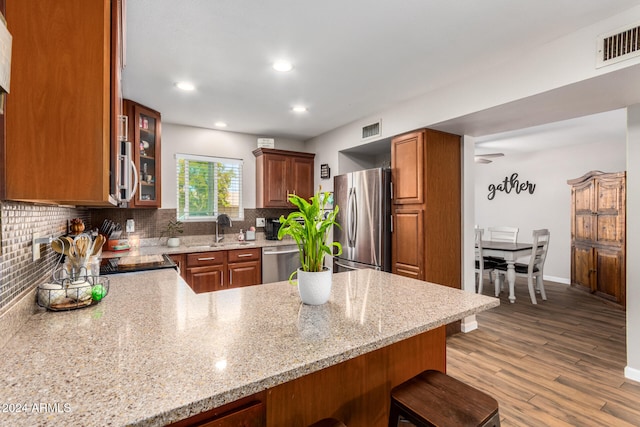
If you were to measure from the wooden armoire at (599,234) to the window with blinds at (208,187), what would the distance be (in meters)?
5.37

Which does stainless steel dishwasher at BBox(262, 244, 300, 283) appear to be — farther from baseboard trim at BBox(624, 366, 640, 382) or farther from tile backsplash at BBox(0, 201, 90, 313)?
baseboard trim at BBox(624, 366, 640, 382)

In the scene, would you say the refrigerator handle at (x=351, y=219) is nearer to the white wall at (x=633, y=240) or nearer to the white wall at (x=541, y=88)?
the white wall at (x=541, y=88)

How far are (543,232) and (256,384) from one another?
5013 mm

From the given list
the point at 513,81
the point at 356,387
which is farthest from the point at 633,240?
the point at 356,387

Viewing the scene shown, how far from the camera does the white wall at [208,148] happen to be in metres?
3.92

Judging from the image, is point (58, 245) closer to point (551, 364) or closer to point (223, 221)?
point (223, 221)

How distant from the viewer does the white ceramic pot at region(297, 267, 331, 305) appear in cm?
132

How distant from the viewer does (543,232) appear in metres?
4.43

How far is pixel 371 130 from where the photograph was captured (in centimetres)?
362

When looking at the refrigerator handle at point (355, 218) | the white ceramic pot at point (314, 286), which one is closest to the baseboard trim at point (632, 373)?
the refrigerator handle at point (355, 218)

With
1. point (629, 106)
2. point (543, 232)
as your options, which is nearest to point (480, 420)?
point (629, 106)

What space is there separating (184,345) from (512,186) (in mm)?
7008

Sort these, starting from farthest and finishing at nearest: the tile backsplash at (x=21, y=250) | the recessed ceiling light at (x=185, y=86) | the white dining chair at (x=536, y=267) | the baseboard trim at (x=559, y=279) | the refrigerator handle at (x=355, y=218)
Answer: the baseboard trim at (x=559, y=279) → the white dining chair at (x=536, y=267) → the refrigerator handle at (x=355, y=218) → the recessed ceiling light at (x=185, y=86) → the tile backsplash at (x=21, y=250)

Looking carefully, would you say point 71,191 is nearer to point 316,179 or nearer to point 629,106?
point 629,106
